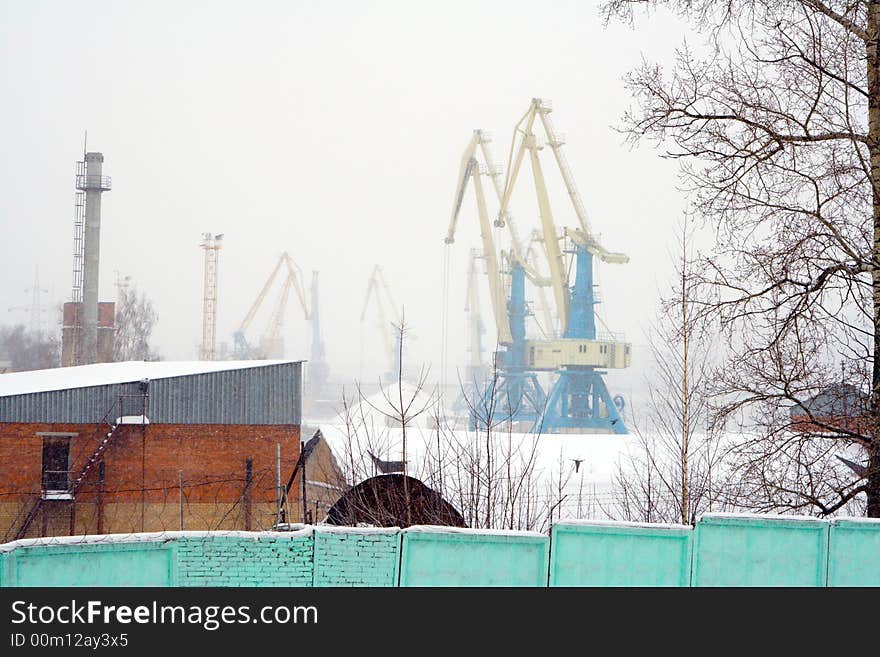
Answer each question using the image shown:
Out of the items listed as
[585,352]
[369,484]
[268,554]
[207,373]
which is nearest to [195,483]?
[207,373]

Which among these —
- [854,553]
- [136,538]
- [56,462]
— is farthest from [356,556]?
[56,462]

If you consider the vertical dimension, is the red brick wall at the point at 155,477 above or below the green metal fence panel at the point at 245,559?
below

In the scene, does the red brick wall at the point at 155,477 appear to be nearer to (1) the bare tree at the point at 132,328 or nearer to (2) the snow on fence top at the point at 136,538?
(2) the snow on fence top at the point at 136,538

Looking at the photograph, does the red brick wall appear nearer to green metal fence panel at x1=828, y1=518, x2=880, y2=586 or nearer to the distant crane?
green metal fence panel at x1=828, y1=518, x2=880, y2=586

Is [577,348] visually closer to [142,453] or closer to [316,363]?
[142,453]

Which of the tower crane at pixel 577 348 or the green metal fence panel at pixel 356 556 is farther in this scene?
the tower crane at pixel 577 348

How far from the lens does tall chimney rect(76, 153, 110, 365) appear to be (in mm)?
42938

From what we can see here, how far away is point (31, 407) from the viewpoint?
17297 mm

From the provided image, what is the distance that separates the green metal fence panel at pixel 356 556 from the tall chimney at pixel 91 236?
40531 mm

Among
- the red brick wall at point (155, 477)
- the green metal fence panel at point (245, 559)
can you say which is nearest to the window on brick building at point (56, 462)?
the red brick wall at point (155, 477)

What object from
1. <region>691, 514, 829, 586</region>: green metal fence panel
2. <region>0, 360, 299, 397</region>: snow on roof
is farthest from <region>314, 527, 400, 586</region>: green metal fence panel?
<region>0, 360, 299, 397</region>: snow on roof

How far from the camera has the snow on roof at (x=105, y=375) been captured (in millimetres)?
17859

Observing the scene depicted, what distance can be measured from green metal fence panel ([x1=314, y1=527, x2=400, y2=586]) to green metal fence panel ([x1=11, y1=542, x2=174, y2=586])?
0.79 metres
